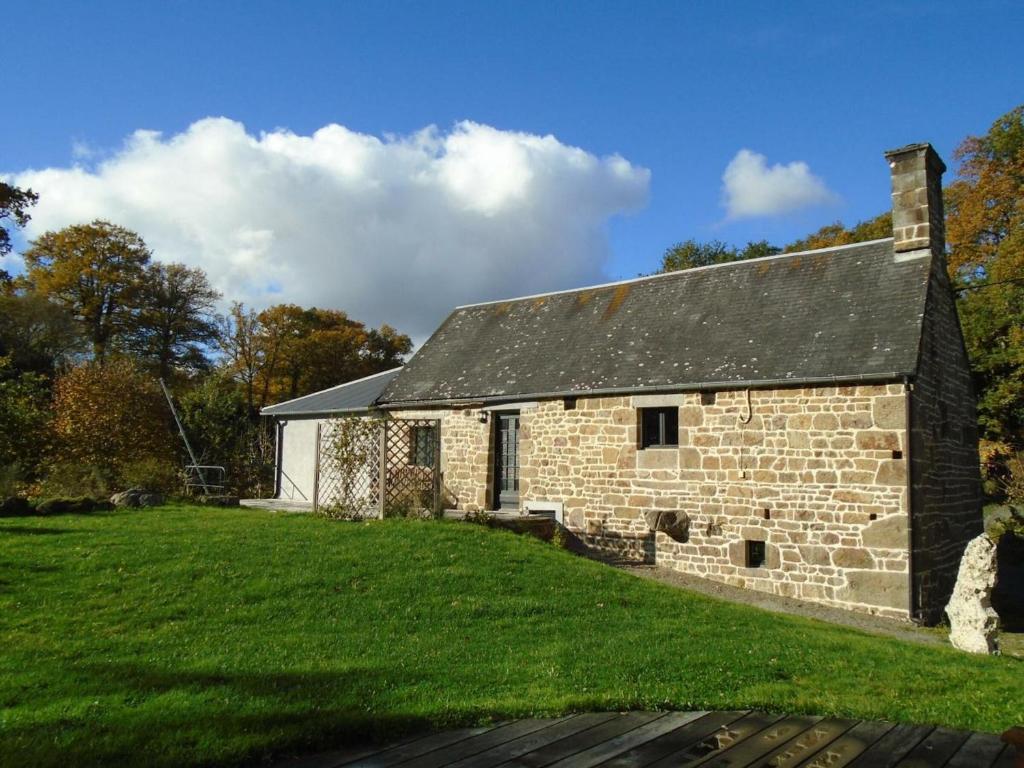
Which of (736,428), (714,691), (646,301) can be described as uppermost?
(646,301)

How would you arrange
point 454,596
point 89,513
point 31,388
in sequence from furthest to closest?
point 31,388, point 89,513, point 454,596

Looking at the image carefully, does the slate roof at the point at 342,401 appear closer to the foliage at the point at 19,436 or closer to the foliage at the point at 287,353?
the foliage at the point at 19,436

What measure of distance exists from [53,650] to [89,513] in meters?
8.01

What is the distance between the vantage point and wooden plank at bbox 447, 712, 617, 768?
4051mm

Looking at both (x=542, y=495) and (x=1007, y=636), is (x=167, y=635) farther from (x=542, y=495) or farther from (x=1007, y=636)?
(x=1007, y=636)

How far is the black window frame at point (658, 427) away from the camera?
14.5 metres

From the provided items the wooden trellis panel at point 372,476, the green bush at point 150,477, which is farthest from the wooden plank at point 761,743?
the green bush at point 150,477

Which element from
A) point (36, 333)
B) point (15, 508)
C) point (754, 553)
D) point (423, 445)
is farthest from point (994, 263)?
point (36, 333)

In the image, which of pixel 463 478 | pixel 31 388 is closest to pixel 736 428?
pixel 463 478

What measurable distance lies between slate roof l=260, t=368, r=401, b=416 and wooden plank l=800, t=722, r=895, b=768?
604 inches

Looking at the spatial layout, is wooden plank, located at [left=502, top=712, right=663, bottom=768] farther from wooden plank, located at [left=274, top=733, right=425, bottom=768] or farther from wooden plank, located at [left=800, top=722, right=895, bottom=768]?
wooden plank, located at [left=800, top=722, right=895, bottom=768]

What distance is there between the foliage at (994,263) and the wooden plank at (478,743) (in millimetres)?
20798

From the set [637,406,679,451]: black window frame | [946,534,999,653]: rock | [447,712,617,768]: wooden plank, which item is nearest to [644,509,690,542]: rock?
[637,406,679,451]: black window frame

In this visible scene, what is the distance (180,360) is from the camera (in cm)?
3603
